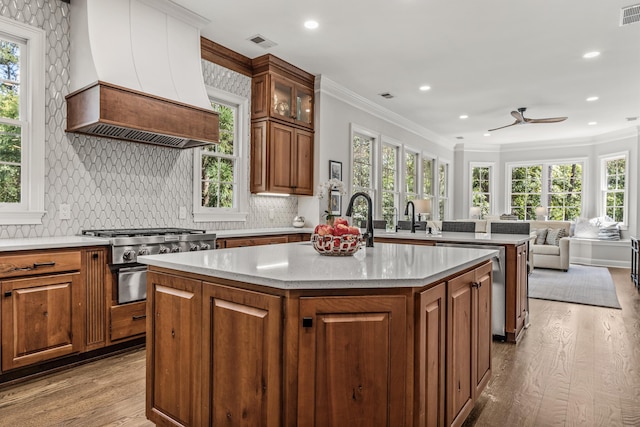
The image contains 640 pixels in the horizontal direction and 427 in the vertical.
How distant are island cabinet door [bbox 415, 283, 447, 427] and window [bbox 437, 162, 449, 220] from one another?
8.40 metres

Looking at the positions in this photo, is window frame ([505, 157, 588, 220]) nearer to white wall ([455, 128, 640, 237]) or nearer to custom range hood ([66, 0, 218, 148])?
white wall ([455, 128, 640, 237])

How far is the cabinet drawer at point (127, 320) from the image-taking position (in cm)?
304

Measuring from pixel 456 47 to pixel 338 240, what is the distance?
3431 mm

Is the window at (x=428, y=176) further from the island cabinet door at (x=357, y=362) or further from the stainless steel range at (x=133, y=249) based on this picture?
the island cabinet door at (x=357, y=362)

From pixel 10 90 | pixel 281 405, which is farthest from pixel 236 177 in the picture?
pixel 281 405

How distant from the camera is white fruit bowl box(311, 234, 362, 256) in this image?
1.95 meters

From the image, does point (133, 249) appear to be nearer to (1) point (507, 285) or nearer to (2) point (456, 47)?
(1) point (507, 285)

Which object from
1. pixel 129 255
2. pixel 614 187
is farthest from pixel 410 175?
pixel 129 255

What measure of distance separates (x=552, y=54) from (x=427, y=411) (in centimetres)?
456

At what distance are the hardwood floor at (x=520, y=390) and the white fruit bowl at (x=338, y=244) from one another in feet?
3.69

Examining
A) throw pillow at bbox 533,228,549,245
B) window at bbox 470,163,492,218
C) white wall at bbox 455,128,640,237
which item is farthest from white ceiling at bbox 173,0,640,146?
window at bbox 470,163,492,218

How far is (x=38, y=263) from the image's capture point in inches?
103

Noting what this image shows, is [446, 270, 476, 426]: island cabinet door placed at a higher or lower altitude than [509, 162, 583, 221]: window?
lower

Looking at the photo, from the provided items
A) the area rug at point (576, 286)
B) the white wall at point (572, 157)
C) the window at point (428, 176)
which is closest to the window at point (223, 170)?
the area rug at point (576, 286)
